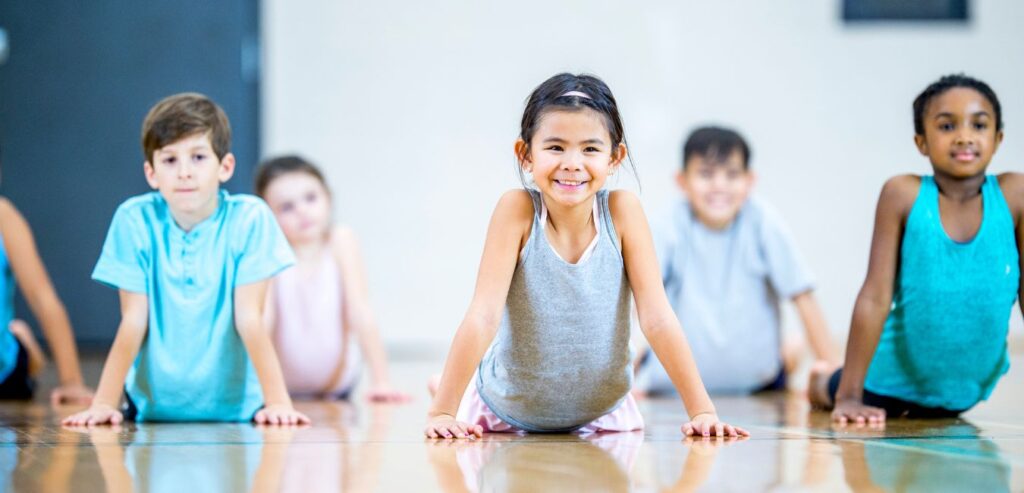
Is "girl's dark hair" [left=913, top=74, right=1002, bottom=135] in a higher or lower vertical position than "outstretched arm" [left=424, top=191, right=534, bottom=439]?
higher

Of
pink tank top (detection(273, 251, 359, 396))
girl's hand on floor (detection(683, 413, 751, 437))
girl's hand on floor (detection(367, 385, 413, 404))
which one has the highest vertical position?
girl's hand on floor (detection(683, 413, 751, 437))

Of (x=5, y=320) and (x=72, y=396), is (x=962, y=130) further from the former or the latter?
(x=5, y=320)

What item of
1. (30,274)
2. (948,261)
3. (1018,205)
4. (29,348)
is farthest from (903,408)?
(29,348)

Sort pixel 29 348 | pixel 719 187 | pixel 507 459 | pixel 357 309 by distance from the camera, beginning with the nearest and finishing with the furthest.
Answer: pixel 507 459 → pixel 357 309 → pixel 719 187 → pixel 29 348

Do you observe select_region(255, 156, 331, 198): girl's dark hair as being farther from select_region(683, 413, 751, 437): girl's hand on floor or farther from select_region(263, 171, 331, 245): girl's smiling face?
select_region(683, 413, 751, 437): girl's hand on floor

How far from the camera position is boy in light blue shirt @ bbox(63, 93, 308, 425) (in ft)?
7.55

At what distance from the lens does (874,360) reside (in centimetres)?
247

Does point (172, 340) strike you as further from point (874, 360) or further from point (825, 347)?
point (825, 347)

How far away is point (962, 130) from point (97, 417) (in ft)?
5.33

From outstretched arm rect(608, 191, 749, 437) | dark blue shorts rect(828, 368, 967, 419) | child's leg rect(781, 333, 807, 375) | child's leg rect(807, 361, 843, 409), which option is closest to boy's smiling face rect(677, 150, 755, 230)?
child's leg rect(781, 333, 807, 375)

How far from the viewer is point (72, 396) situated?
2.84 m

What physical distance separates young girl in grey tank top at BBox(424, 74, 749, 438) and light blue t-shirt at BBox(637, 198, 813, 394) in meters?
1.24

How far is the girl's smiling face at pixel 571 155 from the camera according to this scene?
193 cm

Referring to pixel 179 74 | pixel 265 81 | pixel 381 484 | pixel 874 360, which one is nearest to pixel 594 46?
pixel 265 81
